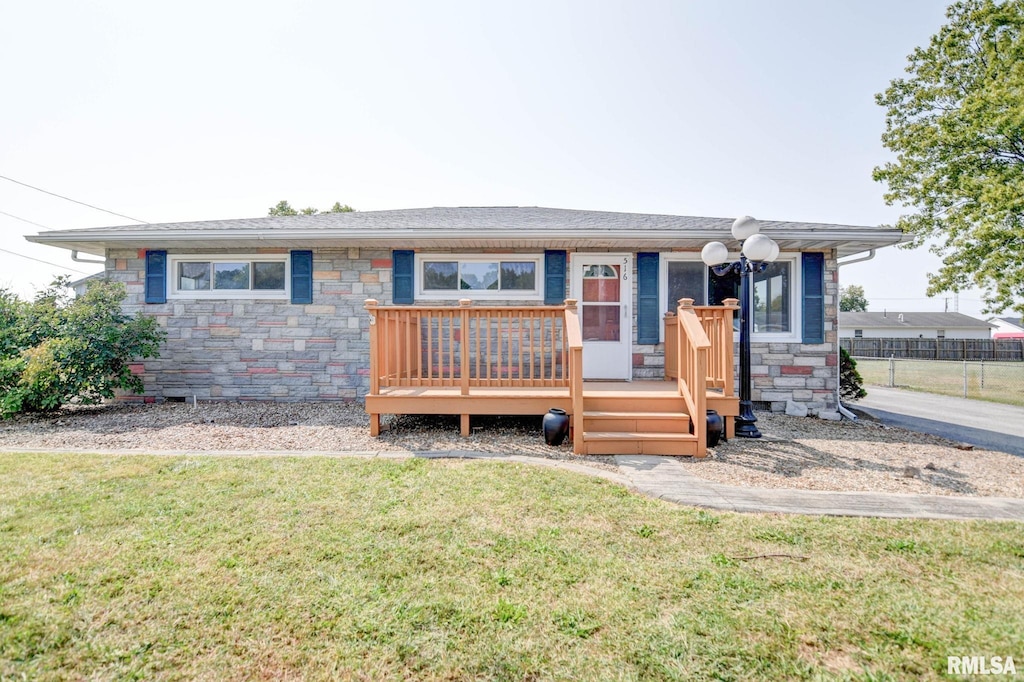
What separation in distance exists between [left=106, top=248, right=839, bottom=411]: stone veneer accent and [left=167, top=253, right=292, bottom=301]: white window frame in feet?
0.26

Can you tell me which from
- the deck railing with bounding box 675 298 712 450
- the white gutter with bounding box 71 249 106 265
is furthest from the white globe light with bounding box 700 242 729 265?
the white gutter with bounding box 71 249 106 265

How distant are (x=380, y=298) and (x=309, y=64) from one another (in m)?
4.72

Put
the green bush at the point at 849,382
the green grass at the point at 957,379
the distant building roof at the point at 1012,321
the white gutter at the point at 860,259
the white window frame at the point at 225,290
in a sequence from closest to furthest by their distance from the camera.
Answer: the white gutter at the point at 860,259, the white window frame at the point at 225,290, the green bush at the point at 849,382, the green grass at the point at 957,379, the distant building roof at the point at 1012,321

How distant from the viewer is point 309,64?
7895 millimetres

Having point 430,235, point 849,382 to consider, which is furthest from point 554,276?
point 849,382

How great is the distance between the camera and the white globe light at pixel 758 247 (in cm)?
461

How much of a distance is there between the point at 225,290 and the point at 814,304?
8.55 m

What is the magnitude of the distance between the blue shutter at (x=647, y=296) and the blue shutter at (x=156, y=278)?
22.7 ft

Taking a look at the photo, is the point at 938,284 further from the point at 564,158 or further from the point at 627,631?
the point at 627,631

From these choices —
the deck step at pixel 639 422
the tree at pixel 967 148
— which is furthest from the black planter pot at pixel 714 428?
the tree at pixel 967 148

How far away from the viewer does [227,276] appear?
22.1 feet

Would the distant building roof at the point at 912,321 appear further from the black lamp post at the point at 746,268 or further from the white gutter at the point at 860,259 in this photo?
the black lamp post at the point at 746,268

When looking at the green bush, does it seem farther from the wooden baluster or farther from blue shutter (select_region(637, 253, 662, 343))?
the wooden baluster

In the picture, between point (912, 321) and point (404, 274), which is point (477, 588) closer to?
point (404, 274)
